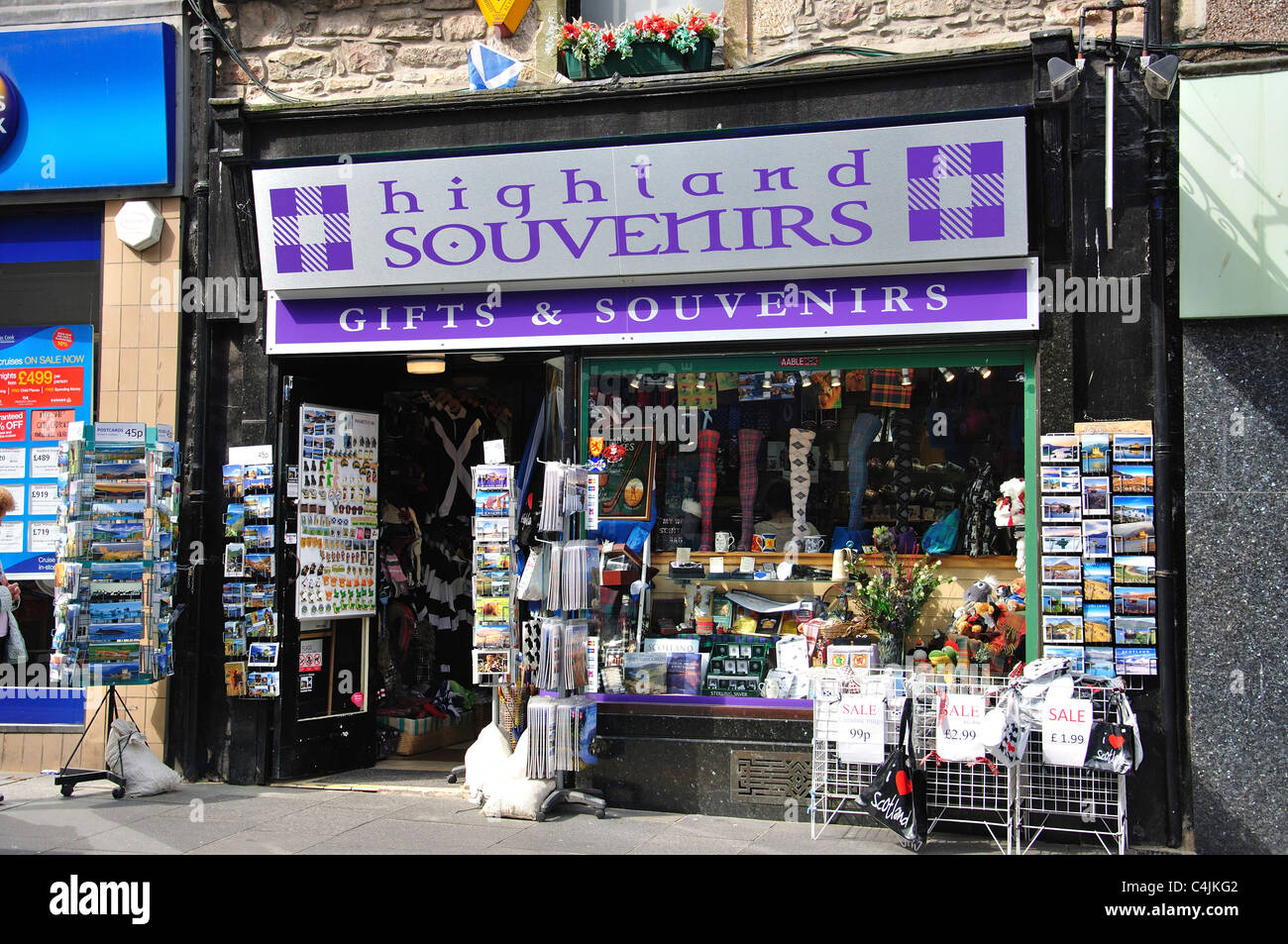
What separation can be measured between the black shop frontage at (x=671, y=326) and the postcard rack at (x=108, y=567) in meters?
0.49

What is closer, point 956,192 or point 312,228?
point 956,192

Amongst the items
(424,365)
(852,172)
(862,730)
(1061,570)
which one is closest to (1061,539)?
(1061,570)

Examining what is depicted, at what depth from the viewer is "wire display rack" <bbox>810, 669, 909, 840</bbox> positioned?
669 cm

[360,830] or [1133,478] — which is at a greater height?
[1133,478]

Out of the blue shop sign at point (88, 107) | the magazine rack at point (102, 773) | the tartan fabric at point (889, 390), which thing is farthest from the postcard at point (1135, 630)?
the blue shop sign at point (88, 107)

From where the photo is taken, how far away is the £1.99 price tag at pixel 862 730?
21.6 ft

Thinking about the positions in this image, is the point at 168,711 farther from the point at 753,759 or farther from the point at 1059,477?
the point at 1059,477

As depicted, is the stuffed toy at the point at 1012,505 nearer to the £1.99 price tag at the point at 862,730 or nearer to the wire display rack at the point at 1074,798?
the wire display rack at the point at 1074,798

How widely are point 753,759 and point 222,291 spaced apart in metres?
4.98

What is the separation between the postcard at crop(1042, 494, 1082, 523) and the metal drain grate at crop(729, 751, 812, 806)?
211 centimetres

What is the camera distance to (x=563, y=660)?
7.40 metres

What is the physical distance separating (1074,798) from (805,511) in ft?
8.30

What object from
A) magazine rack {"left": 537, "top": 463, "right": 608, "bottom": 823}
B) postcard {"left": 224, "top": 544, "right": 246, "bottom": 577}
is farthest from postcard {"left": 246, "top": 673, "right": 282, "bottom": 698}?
magazine rack {"left": 537, "top": 463, "right": 608, "bottom": 823}

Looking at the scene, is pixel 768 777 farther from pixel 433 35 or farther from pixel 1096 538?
pixel 433 35
